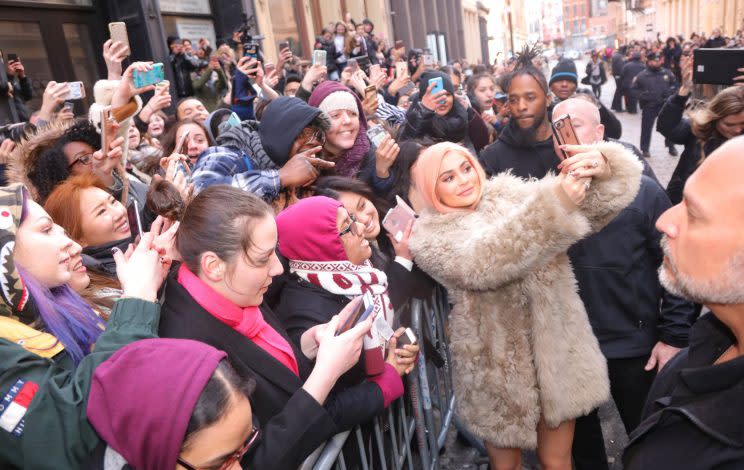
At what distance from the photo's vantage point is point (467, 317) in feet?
7.72

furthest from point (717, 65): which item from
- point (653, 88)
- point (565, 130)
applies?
point (653, 88)

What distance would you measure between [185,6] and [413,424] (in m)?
8.74

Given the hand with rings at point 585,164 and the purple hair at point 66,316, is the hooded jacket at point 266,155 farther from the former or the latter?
the hand with rings at point 585,164

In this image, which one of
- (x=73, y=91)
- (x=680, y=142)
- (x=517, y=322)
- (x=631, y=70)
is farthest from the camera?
Result: (x=631, y=70)

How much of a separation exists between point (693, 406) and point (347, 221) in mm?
1363

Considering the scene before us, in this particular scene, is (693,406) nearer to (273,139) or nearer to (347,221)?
(347,221)

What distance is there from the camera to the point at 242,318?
176cm

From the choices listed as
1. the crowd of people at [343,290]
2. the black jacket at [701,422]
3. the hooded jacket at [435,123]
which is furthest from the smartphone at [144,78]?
the black jacket at [701,422]

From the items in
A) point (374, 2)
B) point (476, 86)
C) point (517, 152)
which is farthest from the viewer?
point (374, 2)

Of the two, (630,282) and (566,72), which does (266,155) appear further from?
(566,72)

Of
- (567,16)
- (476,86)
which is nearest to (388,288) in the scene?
(476,86)

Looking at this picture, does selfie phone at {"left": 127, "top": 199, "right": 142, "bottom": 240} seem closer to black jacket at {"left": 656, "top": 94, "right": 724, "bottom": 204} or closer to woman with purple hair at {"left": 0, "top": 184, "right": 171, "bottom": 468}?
woman with purple hair at {"left": 0, "top": 184, "right": 171, "bottom": 468}

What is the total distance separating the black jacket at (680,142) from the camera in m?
3.84

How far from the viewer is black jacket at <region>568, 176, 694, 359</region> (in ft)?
8.26
